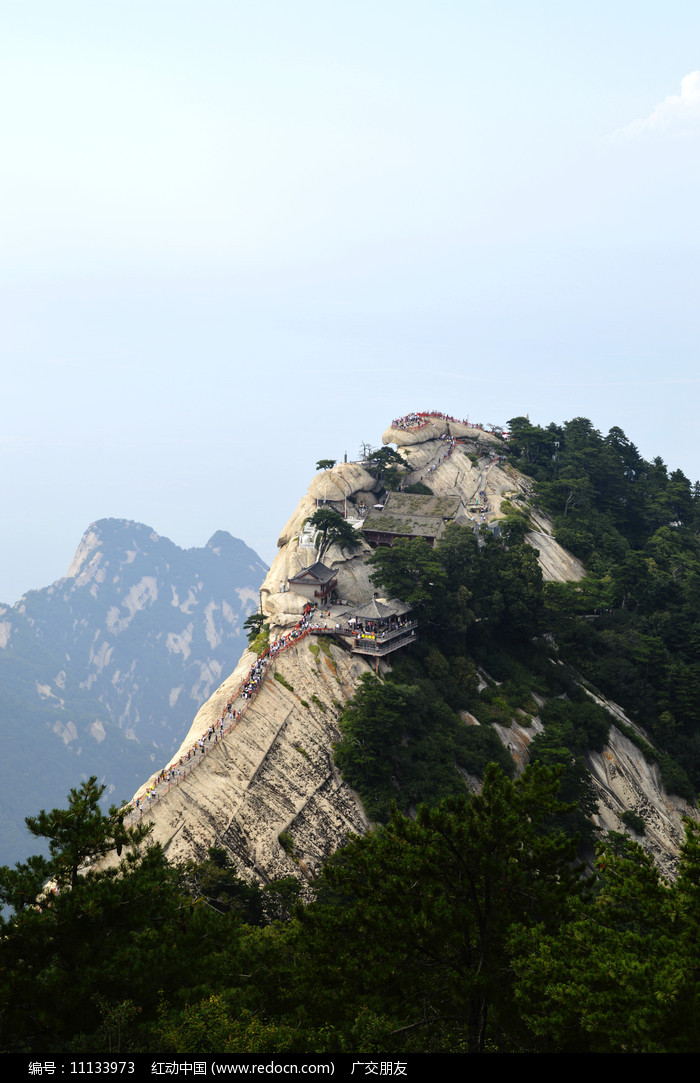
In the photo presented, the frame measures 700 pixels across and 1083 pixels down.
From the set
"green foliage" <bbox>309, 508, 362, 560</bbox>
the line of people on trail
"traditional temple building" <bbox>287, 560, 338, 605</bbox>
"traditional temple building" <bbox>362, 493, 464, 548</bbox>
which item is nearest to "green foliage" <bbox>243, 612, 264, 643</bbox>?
"traditional temple building" <bbox>287, 560, 338, 605</bbox>

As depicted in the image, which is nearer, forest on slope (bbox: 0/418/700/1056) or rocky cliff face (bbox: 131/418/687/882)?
forest on slope (bbox: 0/418/700/1056)

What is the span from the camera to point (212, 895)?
25859 millimetres

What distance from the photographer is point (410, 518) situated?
54.0 m

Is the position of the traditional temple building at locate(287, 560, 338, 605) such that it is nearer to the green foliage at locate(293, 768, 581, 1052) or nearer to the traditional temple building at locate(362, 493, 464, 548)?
the traditional temple building at locate(362, 493, 464, 548)

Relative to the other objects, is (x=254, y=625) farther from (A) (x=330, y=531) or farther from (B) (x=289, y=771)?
(B) (x=289, y=771)

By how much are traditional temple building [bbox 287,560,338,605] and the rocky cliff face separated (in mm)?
592

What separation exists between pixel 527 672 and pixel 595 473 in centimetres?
3135

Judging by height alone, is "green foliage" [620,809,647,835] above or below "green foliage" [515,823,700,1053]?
below

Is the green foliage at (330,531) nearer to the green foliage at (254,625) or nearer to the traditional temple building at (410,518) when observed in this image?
the traditional temple building at (410,518)

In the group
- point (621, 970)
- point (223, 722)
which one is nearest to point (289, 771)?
point (223, 722)

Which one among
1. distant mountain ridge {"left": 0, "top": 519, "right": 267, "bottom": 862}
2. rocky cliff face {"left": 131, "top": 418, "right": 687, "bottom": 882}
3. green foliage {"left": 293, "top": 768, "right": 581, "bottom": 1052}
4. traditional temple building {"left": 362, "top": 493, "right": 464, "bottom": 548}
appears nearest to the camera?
green foliage {"left": 293, "top": 768, "right": 581, "bottom": 1052}

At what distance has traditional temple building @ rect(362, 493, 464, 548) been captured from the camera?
52.4 meters

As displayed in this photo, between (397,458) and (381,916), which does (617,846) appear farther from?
(397,458)

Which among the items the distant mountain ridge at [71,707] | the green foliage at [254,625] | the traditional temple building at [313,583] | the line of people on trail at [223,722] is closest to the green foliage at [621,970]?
the line of people on trail at [223,722]
